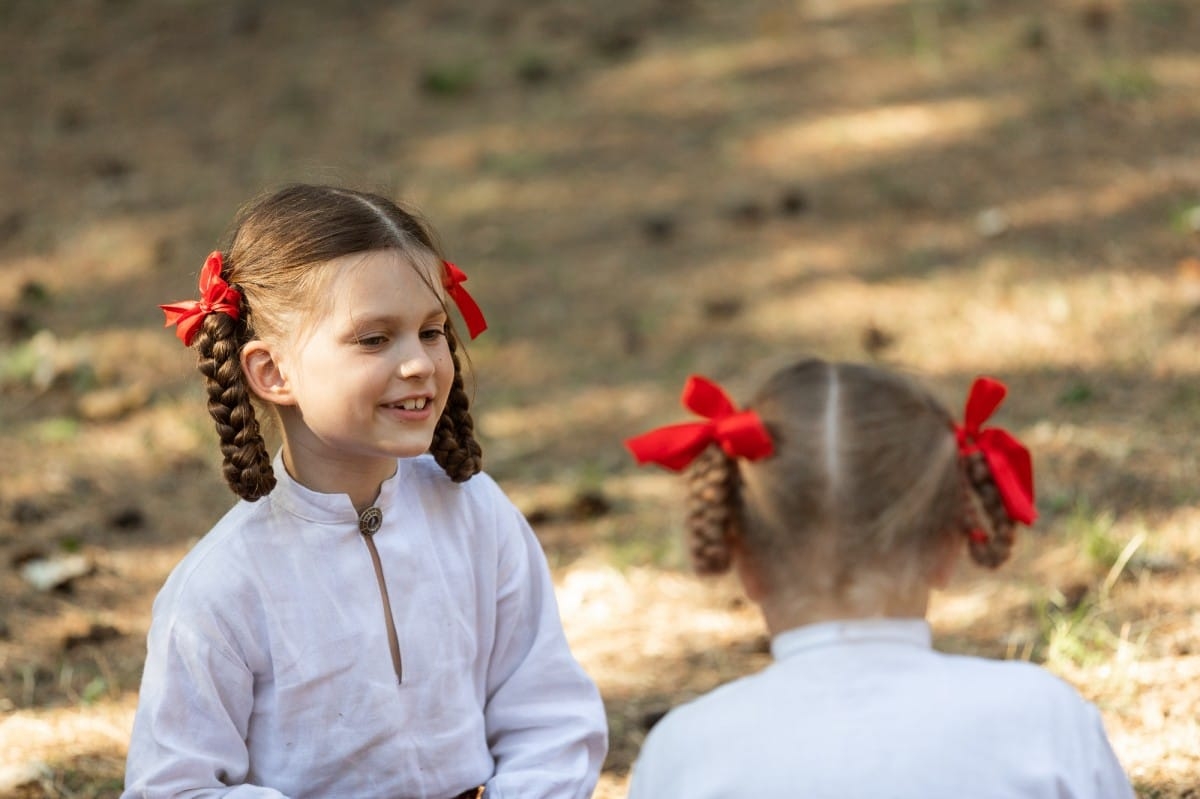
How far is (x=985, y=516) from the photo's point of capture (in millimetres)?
2113

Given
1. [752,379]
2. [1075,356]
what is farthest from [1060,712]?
[1075,356]

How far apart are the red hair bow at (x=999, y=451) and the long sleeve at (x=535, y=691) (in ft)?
3.13

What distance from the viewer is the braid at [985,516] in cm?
210

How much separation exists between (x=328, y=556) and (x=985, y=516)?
109 centimetres

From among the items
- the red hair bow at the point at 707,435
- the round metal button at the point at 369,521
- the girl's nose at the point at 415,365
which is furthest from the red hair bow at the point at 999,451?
the round metal button at the point at 369,521

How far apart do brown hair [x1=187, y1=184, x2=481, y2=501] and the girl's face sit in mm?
35

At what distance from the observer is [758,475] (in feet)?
6.75

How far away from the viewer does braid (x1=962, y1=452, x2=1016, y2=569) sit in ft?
6.89

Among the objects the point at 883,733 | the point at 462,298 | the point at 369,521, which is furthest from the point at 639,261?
the point at 883,733

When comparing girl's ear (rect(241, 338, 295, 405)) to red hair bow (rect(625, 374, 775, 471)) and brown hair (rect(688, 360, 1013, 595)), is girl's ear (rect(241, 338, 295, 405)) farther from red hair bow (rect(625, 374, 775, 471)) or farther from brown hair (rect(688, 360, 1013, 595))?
brown hair (rect(688, 360, 1013, 595))

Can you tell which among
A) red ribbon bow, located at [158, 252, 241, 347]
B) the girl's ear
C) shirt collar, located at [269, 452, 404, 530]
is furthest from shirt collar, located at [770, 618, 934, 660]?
red ribbon bow, located at [158, 252, 241, 347]

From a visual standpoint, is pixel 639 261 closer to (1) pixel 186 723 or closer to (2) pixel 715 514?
(1) pixel 186 723

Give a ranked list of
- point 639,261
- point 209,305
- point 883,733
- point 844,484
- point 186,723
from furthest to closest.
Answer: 1. point 639,261
2. point 209,305
3. point 186,723
4. point 844,484
5. point 883,733

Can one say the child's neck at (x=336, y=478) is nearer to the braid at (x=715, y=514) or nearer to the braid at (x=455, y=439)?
the braid at (x=455, y=439)
